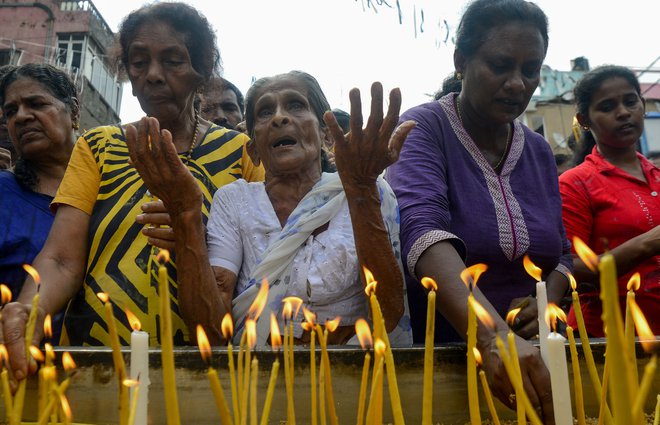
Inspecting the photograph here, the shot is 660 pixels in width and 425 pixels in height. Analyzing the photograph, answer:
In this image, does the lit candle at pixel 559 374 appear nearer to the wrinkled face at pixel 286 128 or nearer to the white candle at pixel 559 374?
the white candle at pixel 559 374

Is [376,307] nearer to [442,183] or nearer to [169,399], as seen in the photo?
[169,399]

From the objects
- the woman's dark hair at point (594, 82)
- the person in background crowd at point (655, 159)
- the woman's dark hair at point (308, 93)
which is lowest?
the woman's dark hair at point (308, 93)

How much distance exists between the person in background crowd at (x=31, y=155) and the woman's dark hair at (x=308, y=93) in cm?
96

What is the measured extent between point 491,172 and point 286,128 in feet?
2.43

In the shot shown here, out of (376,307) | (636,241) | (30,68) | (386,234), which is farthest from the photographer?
(30,68)

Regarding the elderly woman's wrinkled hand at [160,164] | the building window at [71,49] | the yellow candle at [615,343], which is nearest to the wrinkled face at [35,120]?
the elderly woman's wrinkled hand at [160,164]

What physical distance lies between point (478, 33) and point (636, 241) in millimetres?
1119

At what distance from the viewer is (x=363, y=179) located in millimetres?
1587

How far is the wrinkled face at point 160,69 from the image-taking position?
209 centimetres

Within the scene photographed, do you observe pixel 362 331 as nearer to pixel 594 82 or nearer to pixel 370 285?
pixel 370 285

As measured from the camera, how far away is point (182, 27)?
2170mm

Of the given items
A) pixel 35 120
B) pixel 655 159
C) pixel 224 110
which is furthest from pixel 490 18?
pixel 655 159

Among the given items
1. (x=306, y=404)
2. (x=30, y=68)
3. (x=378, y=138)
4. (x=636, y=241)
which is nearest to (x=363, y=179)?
(x=378, y=138)

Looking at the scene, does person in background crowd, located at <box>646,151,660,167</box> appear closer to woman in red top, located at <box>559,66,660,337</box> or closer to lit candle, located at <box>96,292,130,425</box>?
woman in red top, located at <box>559,66,660,337</box>
